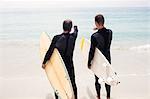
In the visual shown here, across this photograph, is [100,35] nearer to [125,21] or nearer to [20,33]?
[125,21]

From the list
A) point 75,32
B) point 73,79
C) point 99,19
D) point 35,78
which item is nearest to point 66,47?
point 75,32

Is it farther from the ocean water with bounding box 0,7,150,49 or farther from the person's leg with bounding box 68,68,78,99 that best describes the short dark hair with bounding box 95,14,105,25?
the person's leg with bounding box 68,68,78,99

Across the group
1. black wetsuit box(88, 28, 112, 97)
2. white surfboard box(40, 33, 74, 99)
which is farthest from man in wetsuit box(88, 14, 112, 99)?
white surfboard box(40, 33, 74, 99)

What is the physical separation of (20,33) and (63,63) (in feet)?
1.99

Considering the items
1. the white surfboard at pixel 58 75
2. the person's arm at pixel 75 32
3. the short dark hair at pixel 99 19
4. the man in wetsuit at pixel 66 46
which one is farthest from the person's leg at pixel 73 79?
the short dark hair at pixel 99 19

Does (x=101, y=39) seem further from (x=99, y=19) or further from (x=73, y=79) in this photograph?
(x=73, y=79)

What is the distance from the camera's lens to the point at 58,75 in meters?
3.37

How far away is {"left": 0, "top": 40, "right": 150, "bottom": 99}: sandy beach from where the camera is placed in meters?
3.67

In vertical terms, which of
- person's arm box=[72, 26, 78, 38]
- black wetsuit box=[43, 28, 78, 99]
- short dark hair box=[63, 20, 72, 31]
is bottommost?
black wetsuit box=[43, 28, 78, 99]

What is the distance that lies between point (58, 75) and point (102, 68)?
0.37 m

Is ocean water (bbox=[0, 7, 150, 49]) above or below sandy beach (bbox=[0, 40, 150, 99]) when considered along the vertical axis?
above

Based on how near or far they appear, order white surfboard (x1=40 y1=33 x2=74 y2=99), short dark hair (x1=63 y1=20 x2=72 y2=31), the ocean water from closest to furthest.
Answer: white surfboard (x1=40 y1=33 x2=74 y2=99) < short dark hair (x1=63 y1=20 x2=72 y2=31) < the ocean water

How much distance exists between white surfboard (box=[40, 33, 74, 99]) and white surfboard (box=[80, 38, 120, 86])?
28cm

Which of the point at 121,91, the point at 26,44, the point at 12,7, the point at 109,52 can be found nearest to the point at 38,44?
the point at 26,44
